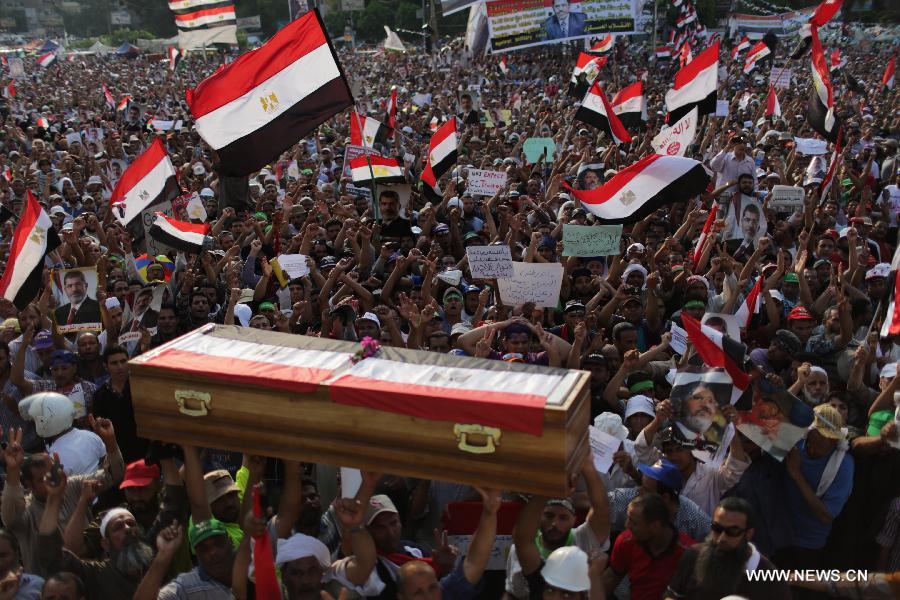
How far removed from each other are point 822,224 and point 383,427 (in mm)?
7817

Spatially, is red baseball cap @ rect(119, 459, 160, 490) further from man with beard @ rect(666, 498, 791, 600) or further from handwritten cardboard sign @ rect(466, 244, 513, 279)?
handwritten cardboard sign @ rect(466, 244, 513, 279)

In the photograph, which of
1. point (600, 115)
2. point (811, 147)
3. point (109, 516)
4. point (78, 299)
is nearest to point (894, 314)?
point (109, 516)

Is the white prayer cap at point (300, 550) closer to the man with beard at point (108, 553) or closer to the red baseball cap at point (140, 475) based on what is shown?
the man with beard at point (108, 553)

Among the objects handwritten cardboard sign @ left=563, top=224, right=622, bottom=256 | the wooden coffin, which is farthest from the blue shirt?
handwritten cardboard sign @ left=563, top=224, right=622, bottom=256

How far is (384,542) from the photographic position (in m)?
3.86

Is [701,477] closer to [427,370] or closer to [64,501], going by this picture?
[427,370]

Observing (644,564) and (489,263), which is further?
(489,263)

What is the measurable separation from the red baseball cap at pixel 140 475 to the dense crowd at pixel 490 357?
0.02 m

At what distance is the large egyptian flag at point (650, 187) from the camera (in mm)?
8336

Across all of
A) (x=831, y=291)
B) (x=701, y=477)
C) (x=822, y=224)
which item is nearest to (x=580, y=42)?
(x=822, y=224)

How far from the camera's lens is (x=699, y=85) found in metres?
12.2

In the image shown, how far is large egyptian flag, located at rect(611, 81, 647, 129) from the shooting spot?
47.0 feet

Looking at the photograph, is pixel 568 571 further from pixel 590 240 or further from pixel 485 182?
pixel 485 182

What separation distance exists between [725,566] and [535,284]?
3.39 meters
